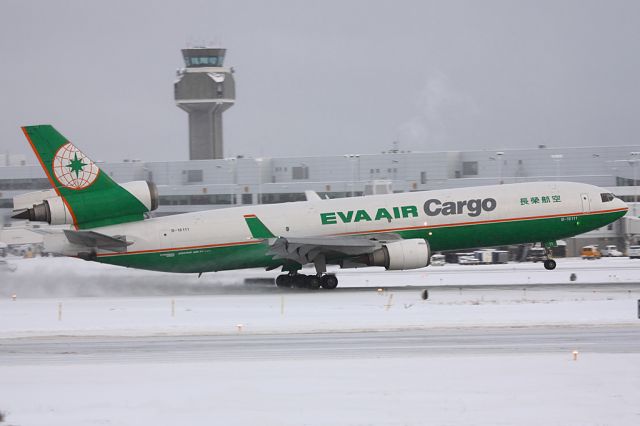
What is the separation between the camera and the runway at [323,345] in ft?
79.2

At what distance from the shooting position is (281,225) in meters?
44.9

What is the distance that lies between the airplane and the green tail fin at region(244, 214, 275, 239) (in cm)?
6

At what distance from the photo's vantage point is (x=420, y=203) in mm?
45000

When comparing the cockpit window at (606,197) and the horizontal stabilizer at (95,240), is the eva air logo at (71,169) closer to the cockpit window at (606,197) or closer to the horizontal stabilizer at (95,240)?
the horizontal stabilizer at (95,240)

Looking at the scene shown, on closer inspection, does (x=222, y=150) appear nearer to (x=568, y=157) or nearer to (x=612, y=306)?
(x=568, y=157)

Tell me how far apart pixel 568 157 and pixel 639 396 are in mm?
88308

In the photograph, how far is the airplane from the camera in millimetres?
42969

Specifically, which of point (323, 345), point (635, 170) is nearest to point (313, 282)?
point (323, 345)

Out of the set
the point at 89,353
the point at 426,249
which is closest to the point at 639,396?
the point at 89,353

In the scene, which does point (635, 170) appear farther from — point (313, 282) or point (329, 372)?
point (329, 372)

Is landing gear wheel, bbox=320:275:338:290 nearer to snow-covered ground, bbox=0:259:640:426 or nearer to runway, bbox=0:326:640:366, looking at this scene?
snow-covered ground, bbox=0:259:640:426

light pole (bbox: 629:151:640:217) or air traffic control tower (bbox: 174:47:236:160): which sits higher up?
air traffic control tower (bbox: 174:47:236:160)

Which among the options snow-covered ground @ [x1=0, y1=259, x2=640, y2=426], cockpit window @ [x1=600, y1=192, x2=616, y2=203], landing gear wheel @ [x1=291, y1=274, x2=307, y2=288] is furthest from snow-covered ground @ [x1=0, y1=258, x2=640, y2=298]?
snow-covered ground @ [x1=0, y1=259, x2=640, y2=426]

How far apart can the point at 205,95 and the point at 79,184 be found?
112 meters
